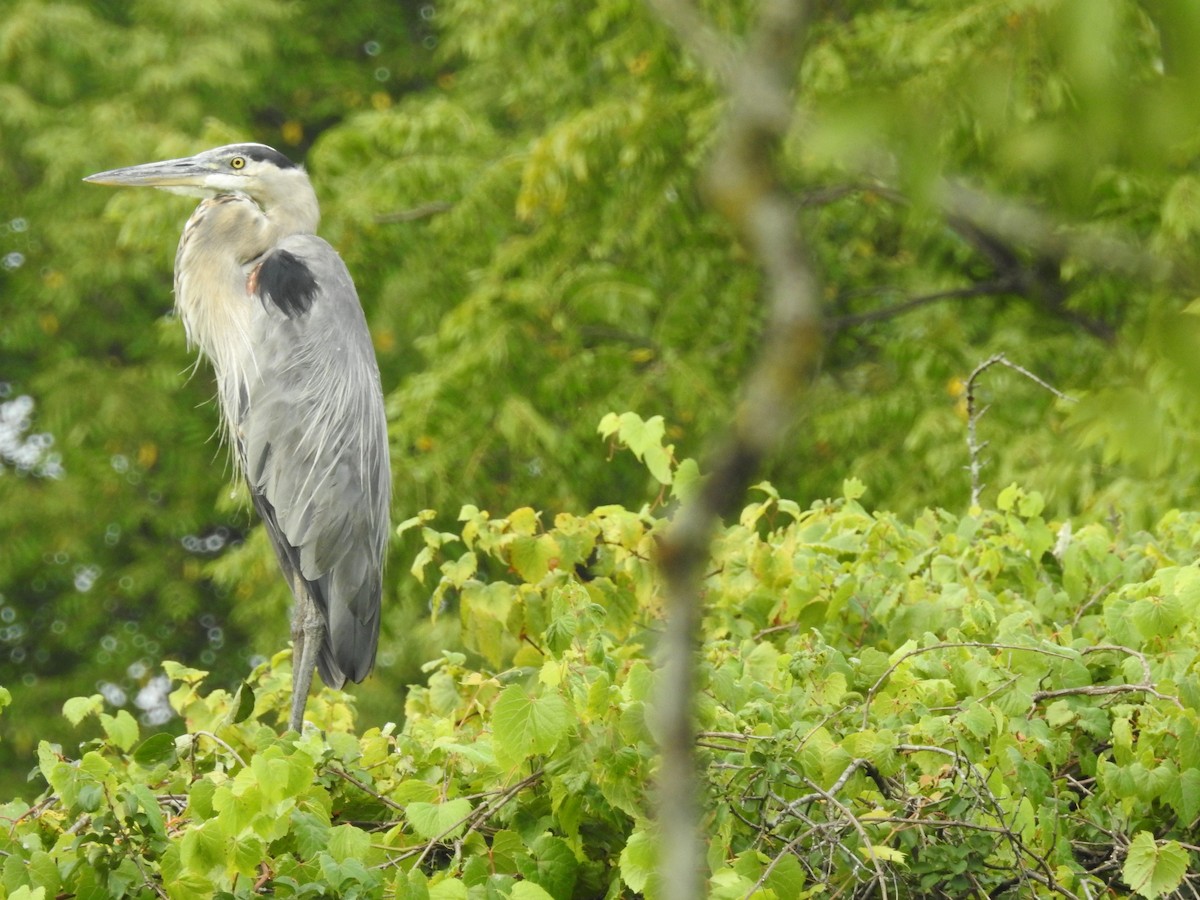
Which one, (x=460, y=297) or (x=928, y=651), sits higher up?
(x=928, y=651)

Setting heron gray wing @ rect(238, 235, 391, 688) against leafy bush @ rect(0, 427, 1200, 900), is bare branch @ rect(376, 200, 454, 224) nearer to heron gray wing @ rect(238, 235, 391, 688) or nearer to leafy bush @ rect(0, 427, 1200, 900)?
heron gray wing @ rect(238, 235, 391, 688)

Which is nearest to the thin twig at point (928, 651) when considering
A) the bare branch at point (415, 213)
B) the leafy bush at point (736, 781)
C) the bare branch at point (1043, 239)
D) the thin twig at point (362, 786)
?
the leafy bush at point (736, 781)

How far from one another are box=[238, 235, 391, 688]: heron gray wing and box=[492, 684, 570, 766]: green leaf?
7.35ft

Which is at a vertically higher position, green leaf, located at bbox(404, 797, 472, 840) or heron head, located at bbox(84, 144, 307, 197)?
green leaf, located at bbox(404, 797, 472, 840)

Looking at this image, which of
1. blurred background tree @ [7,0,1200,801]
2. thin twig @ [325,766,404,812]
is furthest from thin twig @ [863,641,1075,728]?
blurred background tree @ [7,0,1200,801]

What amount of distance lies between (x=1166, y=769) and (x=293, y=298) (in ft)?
9.82

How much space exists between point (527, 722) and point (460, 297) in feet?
25.6

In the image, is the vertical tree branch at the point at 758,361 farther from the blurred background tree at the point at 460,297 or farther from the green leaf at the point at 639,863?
the blurred background tree at the point at 460,297

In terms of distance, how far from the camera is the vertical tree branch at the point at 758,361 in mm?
713

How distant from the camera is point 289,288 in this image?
465cm

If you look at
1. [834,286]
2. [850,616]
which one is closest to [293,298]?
[850,616]

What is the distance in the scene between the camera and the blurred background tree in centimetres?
766

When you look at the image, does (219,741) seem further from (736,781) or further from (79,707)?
(736,781)

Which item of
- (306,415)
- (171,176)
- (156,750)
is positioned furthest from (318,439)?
(156,750)
